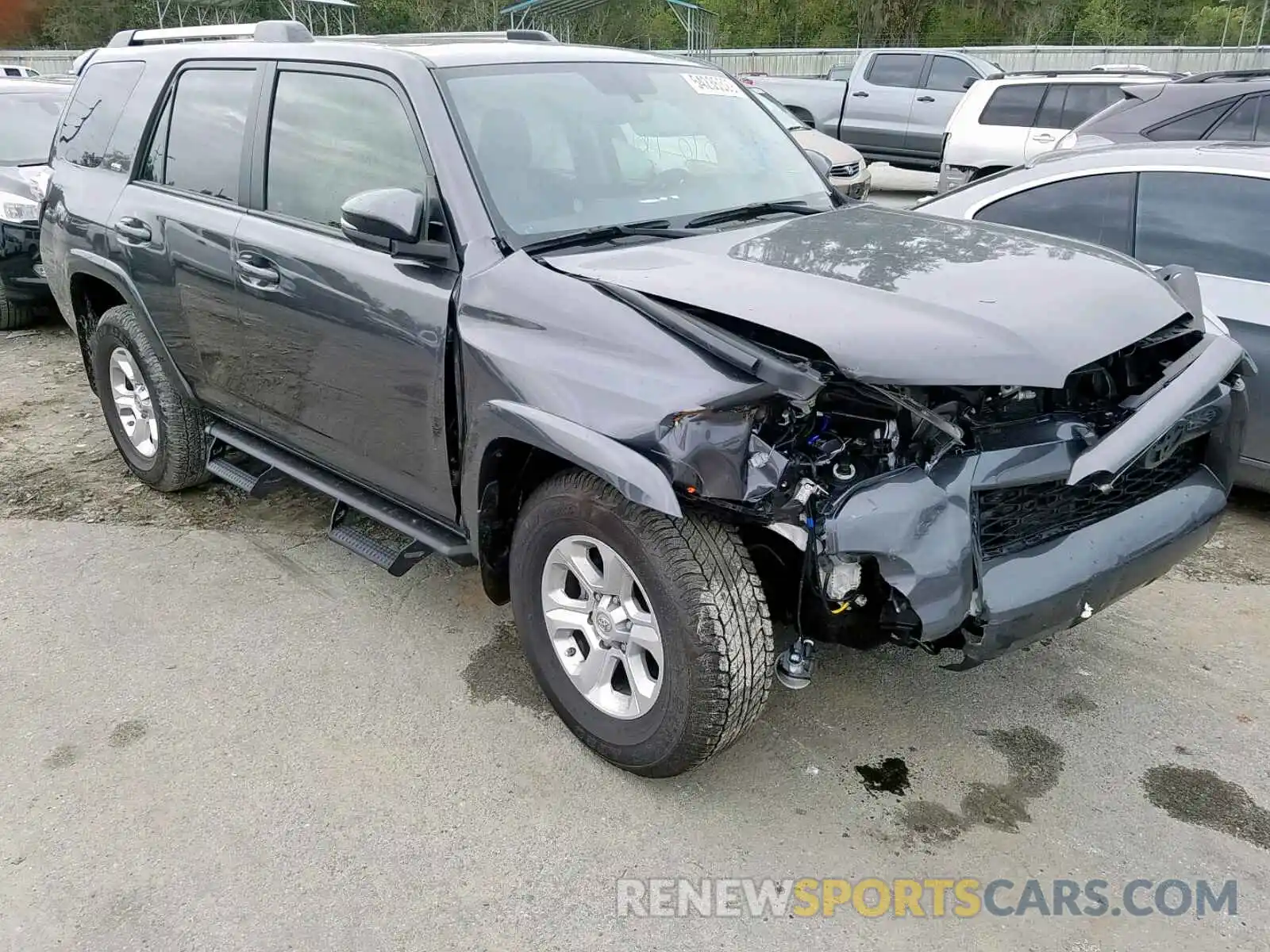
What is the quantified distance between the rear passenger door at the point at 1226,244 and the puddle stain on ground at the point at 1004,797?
6.68ft

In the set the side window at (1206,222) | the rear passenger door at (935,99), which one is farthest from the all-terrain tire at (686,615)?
Result: the rear passenger door at (935,99)

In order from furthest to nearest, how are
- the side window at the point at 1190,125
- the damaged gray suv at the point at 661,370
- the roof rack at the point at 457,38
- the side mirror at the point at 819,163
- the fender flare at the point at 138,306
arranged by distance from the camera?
the side window at the point at 1190,125
the fender flare at the point at 138,306
the side mirror at the point at 819,163
the roof rack at the point at 457,38
the damaged gray suv at the point at 661,370

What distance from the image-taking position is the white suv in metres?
11.0

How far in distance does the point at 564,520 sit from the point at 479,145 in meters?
1.22

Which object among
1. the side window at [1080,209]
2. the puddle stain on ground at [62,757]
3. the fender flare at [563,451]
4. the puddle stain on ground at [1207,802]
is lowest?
the puddle stain on ground at [62,757]

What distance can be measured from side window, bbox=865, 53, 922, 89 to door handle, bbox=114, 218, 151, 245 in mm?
12828

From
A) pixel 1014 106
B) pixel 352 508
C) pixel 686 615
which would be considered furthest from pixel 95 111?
pixel 1014 106

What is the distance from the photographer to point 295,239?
11.6ft

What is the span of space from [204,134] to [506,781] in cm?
286

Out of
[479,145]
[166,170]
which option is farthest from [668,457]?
[166,170]

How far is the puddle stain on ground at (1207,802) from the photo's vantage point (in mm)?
2725

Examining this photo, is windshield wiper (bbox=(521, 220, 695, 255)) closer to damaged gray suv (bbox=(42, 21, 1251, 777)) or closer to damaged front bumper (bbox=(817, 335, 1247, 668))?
damaged gray suv (bbox=(42, 21, 1251, 777))

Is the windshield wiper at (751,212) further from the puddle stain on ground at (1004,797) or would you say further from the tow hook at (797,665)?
the puddle stain on ground at (1004,797)

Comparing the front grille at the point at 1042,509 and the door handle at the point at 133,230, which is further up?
the door handle at the point at 133,230
